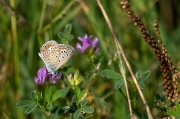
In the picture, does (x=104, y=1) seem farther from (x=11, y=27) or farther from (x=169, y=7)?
(x=169, y=7)

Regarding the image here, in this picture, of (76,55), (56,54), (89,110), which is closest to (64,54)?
(56,54)

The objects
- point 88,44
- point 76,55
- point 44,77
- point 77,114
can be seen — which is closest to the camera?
point 77,114

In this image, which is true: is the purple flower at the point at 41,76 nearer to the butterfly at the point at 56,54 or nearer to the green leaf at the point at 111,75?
the butterfly at the point at 56,54

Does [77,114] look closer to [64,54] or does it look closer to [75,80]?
[75,80]

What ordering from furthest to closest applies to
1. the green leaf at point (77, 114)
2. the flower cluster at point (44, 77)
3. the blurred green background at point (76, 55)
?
the blurred green background at point (76, 55) < the flower cluster at point (44, 77) < the green leaf at point (77, 114)

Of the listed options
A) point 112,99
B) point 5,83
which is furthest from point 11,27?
point 112,99

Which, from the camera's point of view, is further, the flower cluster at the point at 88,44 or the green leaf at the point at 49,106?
the flower cluster at the point at 88,44

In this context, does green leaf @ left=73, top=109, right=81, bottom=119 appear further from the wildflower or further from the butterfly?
the butterfly

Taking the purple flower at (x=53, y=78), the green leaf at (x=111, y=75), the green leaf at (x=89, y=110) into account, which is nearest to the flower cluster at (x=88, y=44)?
the green leaf at (x=111, y=75)
